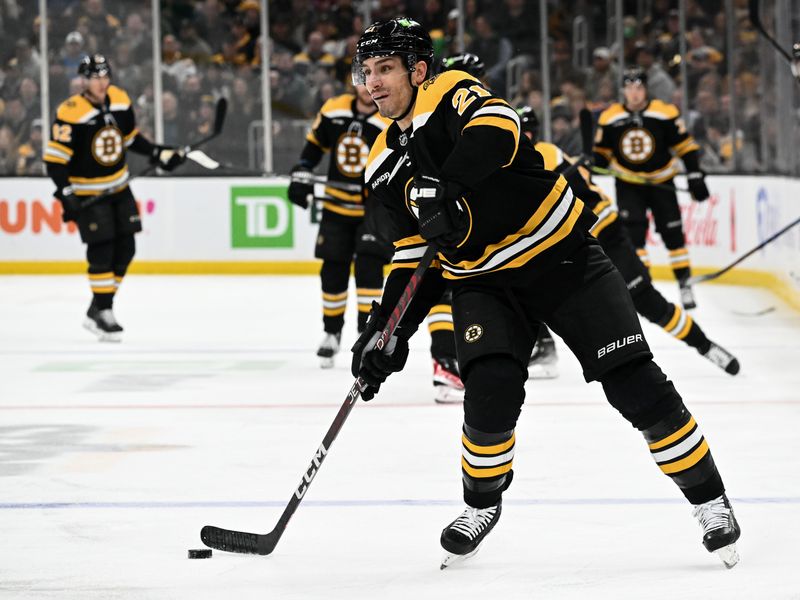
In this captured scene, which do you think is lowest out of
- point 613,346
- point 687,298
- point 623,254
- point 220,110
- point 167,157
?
point 687,298

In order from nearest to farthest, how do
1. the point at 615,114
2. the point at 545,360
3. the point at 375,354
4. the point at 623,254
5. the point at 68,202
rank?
the point at 375,354, the point at 623,254, the point at 545,360, the point at 68,202, the point at 615,114

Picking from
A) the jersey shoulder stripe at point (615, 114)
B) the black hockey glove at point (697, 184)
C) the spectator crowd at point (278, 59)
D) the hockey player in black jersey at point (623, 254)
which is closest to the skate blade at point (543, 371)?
the hockey player in black jersey at point (623, 254)

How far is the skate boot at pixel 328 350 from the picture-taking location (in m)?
6.04

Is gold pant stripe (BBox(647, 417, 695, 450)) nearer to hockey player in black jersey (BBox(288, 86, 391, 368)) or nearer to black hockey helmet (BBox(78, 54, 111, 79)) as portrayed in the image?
hockey player in black jersey (BBox(288, 86, 391, 368))

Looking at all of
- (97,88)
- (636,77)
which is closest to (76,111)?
(97,88)

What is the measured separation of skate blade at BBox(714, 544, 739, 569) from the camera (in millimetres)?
2777

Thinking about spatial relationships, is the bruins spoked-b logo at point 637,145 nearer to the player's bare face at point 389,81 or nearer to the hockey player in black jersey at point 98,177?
the hockey player in black jersey at point 98,177

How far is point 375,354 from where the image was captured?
2.91 metres

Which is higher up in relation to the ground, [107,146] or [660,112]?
[660,112]

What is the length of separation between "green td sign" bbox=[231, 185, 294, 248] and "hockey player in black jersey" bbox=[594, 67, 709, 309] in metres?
3.04

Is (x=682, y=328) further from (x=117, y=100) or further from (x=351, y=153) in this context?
(x=117, y=100)

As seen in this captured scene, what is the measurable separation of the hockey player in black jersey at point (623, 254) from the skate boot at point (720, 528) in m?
2.18

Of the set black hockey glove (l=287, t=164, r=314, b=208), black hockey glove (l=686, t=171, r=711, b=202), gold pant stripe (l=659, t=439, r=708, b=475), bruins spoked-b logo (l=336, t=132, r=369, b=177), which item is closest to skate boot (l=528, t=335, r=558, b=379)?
bruins spoked-b logo (l=336, t=132, r=369, b=177)

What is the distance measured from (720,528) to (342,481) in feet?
Result: 3.93
